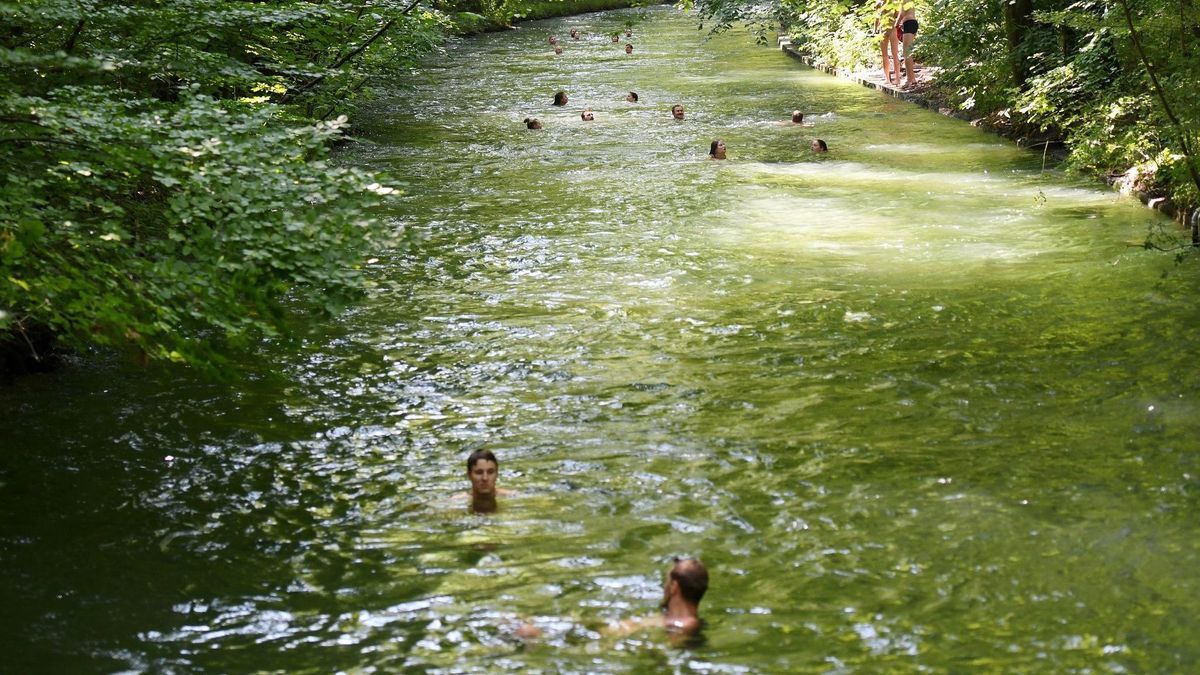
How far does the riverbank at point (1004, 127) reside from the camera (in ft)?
58.6

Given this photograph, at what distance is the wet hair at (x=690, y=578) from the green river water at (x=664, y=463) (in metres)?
0.29

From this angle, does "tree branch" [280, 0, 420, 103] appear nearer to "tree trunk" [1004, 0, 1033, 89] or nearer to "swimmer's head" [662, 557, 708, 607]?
"tree trunk" [1004, 0, 1033, 89]

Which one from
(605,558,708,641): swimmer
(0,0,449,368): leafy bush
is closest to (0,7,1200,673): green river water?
(605,558,708,641): swimmer

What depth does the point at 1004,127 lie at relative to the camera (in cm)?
2533

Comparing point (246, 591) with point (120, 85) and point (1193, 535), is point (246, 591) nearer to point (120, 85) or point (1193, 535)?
point (1193, 535)

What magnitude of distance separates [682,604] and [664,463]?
8.92 feet

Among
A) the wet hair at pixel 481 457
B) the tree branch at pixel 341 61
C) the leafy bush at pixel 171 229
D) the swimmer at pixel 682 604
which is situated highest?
the tree branch at pixel 341 61

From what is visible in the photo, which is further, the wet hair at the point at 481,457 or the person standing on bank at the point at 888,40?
the person standing on bank at the point at 888,40

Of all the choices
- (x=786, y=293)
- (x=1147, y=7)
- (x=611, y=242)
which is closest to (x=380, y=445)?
(x=786, y=293)

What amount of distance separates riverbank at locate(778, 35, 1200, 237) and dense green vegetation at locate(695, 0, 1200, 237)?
3.2 inches

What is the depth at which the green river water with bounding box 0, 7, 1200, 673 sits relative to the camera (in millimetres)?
7805

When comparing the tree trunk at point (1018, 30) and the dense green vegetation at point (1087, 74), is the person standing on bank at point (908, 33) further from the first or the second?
the tree trunk at point (1018, 30)

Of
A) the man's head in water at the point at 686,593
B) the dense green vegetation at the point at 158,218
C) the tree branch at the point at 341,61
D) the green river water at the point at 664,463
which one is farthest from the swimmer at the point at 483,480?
the tree branch at the point at 341,61

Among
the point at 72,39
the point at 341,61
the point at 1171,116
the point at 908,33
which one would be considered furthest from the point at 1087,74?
the point at 72,39
